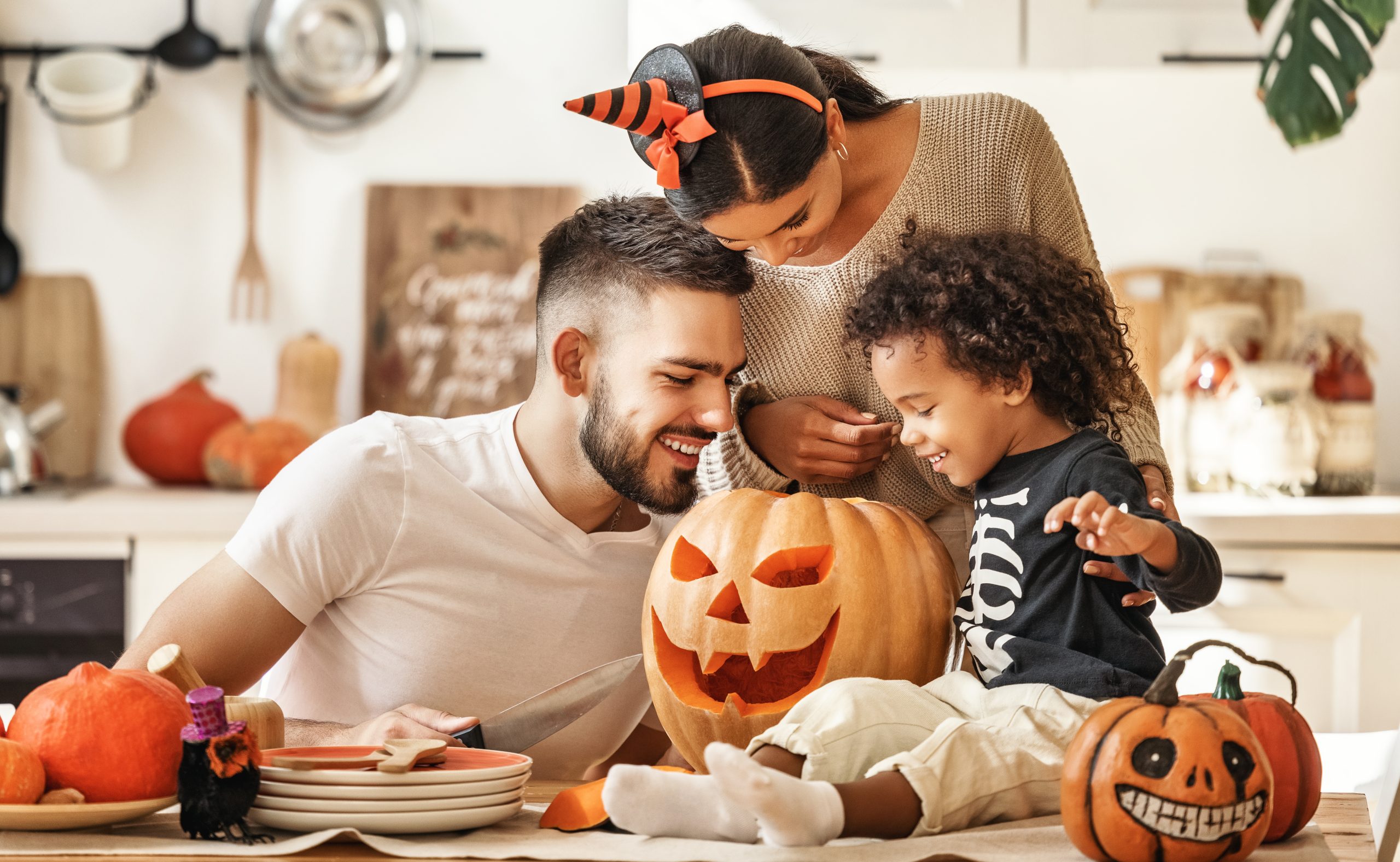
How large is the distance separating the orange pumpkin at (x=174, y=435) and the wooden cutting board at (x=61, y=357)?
17cm

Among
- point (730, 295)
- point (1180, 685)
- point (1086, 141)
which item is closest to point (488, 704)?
point (730, 295)

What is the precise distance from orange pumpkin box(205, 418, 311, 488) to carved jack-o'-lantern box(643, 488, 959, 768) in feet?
5.70

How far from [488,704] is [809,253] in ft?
1.85

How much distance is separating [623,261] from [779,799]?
2.28ft

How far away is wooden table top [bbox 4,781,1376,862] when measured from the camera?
2.52 ft

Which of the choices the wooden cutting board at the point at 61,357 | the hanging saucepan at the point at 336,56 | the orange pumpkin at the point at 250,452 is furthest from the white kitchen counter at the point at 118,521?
the hanging saucepan at the point at 336,56

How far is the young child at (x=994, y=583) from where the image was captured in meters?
0.83

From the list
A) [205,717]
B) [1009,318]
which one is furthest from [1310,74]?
[205,717]

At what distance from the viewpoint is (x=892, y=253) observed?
4.11ft

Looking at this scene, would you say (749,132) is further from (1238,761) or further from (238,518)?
(238,518)

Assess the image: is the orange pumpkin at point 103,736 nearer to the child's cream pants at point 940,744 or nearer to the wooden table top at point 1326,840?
the wooden table top at point 1326,840

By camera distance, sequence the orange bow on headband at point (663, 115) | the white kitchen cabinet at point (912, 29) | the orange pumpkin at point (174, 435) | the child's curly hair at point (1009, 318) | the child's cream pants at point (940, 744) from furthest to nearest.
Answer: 1. the orange pumpkin at point (174, 435)
2. the white kitchen cabinet at point (912, 29)
3. the child's curly hair at point (1009, 318)
4. the orange bow on headband at point (663, 115)
5. the child's cream pants at point (940, 744)

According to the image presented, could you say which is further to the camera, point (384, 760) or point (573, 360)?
point (573, 360)

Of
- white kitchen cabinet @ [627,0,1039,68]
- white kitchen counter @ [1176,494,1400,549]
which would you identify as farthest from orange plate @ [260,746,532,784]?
white kitchen cabinet @ [627,0,1039,68]
